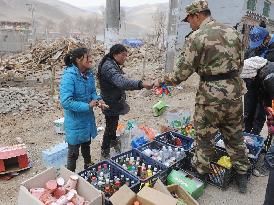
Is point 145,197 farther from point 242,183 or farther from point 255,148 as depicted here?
point 255,148

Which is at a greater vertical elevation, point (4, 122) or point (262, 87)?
point (262, 87)

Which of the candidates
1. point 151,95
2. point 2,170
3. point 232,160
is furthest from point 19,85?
point 232,160

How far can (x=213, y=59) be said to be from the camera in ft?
11.6

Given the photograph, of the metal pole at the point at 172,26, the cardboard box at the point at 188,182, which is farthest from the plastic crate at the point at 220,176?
the metal pole at the point at 172,26

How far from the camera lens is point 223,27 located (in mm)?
3566

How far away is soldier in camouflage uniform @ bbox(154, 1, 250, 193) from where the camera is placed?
3527 mm

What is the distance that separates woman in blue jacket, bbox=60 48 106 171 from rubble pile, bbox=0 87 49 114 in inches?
163

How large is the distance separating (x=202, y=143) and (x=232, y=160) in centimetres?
49

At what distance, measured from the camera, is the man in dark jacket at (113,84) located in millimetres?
4074

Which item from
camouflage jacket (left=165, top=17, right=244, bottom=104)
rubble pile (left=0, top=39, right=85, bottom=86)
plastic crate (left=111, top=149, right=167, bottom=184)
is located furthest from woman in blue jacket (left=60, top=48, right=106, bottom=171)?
rubble pile (left=0, top=39, right=85, bottom=86)

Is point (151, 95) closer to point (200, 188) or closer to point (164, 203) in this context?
point (200, 188)

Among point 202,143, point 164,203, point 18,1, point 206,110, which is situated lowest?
A: point 164,203

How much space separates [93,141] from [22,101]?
3.44 meters

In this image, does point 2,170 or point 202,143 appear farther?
point 2,170
